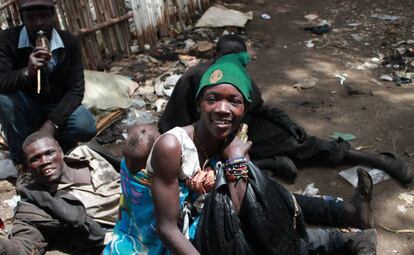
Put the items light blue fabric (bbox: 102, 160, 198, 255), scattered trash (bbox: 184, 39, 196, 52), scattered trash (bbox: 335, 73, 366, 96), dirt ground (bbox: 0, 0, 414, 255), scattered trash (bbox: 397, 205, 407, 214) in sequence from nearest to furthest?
light blue fabric (bbox: 102, 160, 198, 255) → scattered trash (bbox: 397, 205, 407, 214) → dirt ground (bbox: 0, 0, 414, 255) → scattered trash (bbox: 335, 73, 366, 96) → scattered trash (bbox: 184, 39, 196, 52)

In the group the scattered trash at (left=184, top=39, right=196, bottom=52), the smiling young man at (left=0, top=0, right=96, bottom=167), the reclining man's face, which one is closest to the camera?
the reclining man's face

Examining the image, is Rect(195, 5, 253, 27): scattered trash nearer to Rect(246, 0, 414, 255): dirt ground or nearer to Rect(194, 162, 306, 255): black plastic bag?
Rect(246, 0, 414, 255): dirt ground

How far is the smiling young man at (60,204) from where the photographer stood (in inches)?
114

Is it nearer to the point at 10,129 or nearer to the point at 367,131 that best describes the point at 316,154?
the point at 367,131

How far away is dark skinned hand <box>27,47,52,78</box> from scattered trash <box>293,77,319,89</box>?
9.38ft

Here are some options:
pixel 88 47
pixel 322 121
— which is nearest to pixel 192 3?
pixel 88 47

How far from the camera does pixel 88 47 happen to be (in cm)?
549

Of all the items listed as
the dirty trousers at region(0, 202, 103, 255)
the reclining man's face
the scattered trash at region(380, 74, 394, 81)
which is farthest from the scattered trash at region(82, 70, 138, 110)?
the scattered trash at region(380, 74, 394, 81)

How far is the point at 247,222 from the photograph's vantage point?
215cm

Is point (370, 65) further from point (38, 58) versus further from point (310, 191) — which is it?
point (38, 58)

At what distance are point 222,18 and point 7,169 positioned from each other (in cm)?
404

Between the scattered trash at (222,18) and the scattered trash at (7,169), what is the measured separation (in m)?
3.70

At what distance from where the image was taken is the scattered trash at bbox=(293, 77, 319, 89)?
5.20 m

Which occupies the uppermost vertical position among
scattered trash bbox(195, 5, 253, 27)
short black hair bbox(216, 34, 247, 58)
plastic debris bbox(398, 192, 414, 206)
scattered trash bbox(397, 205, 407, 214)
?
short black hair bbox(216, 34, 247, 58)
